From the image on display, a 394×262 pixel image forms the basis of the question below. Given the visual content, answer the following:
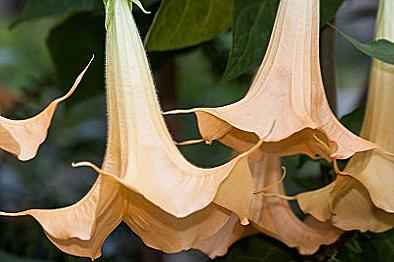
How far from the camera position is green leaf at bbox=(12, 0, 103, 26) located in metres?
0.88

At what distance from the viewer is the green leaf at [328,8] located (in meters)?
0.78

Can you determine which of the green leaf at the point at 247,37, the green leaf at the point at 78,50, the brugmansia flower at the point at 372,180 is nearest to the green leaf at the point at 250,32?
the green leaf at the point at 247,37

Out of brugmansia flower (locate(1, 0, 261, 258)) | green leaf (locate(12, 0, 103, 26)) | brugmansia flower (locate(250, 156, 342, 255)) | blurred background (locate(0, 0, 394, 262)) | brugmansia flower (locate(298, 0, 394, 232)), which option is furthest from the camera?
blurred background (locate(0, 0, 394, 262))

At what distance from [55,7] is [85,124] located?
1.76 ft

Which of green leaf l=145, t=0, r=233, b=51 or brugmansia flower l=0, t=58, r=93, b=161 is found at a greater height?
brugmansia flower l=0, t=58, r=93, b=161

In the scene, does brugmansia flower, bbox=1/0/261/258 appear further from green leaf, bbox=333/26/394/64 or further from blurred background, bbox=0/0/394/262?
blurred background, bbox=0/0/394/262

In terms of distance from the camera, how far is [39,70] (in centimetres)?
170

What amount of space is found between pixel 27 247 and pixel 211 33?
33cm

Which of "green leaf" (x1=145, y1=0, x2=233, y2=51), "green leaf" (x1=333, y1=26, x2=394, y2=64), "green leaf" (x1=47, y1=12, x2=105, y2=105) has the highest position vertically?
"green leaf" (x1=333, y1=26, x2=394, y2=64)

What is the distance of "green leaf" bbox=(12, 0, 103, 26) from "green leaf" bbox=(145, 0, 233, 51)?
0.07 meters

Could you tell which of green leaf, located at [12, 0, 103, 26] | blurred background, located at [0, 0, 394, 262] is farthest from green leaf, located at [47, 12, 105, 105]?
green leaf, located at [12, 0, 103, 26]

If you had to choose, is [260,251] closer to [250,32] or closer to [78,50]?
[250,32]

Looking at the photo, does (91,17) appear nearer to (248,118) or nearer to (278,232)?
(278,232)

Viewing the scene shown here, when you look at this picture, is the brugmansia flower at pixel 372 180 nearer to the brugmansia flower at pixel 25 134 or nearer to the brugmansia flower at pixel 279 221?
the brugmansia flower at pixel 279 221
